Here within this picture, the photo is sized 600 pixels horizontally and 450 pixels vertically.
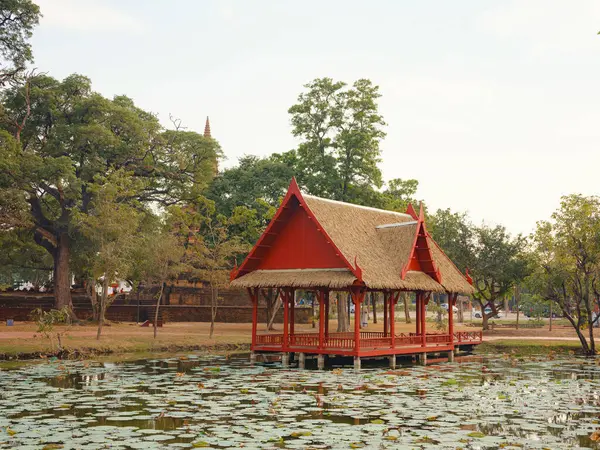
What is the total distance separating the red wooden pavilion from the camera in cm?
2800

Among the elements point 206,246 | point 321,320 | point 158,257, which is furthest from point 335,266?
point 206,246

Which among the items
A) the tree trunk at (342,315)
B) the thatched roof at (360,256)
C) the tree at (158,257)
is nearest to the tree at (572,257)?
the thatched roof at (360,256)

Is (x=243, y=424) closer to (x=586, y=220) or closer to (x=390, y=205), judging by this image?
(x=586, y=220)

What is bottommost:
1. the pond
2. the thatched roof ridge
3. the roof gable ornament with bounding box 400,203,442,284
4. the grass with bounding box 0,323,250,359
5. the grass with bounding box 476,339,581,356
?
the pond

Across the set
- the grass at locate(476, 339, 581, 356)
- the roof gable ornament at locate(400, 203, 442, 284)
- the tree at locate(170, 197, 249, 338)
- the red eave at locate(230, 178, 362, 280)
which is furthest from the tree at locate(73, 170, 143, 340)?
the grass at locate(476, 339, 581, 356)

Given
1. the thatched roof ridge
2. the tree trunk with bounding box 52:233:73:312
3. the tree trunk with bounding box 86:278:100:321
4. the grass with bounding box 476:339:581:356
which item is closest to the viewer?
the thatched roof ridge

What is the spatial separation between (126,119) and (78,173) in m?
4.74

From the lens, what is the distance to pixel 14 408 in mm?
16641

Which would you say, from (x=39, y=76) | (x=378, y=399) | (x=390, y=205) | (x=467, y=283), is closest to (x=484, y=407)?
(x=378, y=399)

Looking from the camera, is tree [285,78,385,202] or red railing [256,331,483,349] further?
tree [285,78,385,202]

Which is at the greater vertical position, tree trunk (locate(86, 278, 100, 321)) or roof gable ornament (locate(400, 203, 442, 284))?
roof gable ornament (locate(400, 203, 442, 284))

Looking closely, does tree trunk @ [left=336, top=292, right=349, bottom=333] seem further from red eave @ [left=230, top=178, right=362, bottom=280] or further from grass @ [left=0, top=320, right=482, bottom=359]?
red eave @ [left=230, top=178, right=362, bottom=280]

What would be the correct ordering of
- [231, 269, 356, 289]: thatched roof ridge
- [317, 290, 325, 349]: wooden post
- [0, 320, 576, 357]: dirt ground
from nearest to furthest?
[231, 269, 356, 289]: thatched roof ridge < [317, 290, 325, 349]: wooden post < [0, 320, 576, 357]: dirt ground

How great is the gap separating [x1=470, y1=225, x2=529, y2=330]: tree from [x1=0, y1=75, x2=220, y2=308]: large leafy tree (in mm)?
25127
